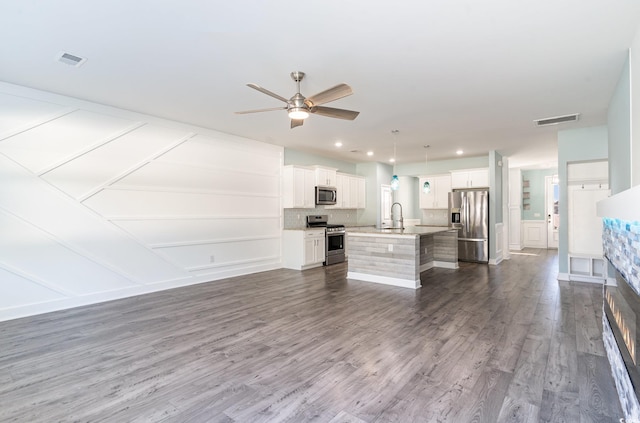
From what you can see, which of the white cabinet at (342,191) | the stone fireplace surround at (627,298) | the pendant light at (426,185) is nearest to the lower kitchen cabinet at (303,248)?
the white cabinet at (342,191)

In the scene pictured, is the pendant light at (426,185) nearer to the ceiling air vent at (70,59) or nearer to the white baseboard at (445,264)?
the white baseboard at (445,264)

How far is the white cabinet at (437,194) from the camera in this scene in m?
8.73

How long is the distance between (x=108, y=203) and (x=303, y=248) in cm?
366

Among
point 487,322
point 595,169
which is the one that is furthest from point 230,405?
point 595,169

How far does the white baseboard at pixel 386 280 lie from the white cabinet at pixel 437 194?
161 inches

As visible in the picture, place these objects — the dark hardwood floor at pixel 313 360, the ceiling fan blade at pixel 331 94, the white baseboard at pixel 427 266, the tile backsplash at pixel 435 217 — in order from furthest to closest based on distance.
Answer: the tile backsplash at pixel 435 217, the white baseboard at pixel 427 266, the ceiling fan blade at pixel 331 94, the dark hardwood floor at pixel 313 360

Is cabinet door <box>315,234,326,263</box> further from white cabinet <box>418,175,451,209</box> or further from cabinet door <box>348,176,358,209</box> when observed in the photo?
white cabinet <box>418,175,451,209</box>

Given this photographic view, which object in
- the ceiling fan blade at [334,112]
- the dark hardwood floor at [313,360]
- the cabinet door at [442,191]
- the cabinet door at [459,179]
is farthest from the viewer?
the cabinet door at [442,191]

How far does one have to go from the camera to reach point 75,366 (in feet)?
8.67

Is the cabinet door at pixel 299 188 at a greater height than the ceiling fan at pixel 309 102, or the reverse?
the ceiling fan at pixel 309 102

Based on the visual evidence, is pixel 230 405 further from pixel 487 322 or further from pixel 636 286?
pixel 487 322

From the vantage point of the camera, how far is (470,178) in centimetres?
814

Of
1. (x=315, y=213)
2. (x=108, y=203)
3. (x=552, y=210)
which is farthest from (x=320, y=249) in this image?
(x=552, y=210)

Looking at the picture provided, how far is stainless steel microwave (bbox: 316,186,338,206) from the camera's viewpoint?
768cm
